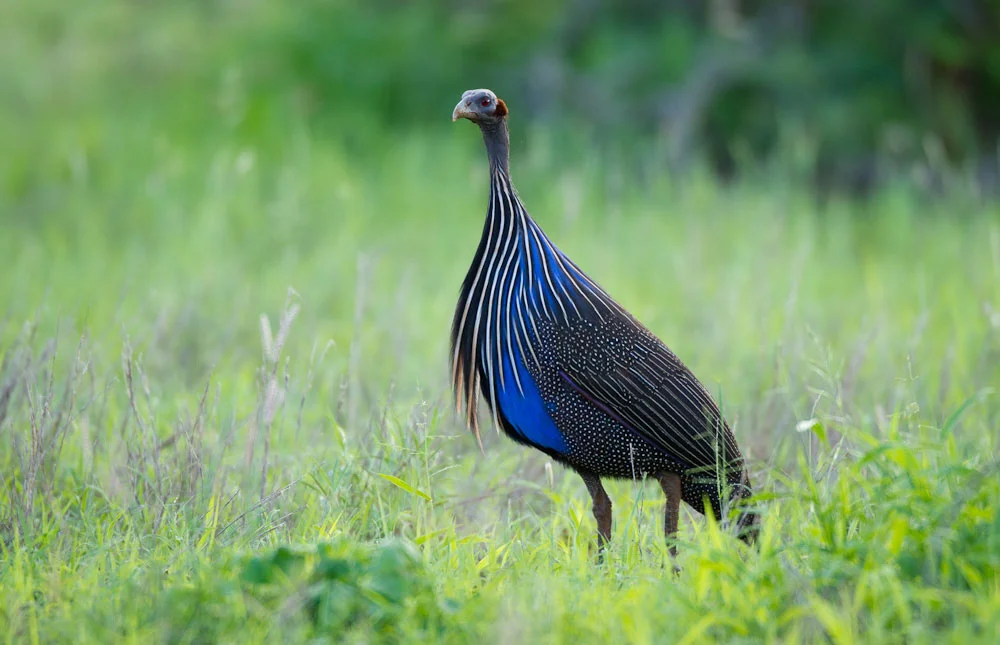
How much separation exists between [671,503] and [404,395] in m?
1.89

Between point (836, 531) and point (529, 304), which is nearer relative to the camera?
point (836, 531)

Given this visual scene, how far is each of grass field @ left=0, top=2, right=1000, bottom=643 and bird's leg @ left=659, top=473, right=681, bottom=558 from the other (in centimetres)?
10

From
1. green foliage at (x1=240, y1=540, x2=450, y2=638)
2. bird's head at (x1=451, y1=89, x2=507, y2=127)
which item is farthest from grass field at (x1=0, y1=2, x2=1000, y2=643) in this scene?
bird's head at (x1=451, y1=89, x2=507, y2=127)

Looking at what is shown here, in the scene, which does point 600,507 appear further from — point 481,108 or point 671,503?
point 481,108

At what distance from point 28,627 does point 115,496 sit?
0.85 meters

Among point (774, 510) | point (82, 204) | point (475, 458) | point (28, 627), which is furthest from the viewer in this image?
point (82, 204)

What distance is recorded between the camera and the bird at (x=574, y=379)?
10.9ft

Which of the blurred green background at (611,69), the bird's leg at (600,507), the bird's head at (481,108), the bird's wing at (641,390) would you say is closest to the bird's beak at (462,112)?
the bird's head at (481,108)

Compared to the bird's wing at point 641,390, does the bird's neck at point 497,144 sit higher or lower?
higher

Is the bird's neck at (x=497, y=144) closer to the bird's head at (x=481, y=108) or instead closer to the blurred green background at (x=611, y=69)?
the bird's head at (x=481, y=108)

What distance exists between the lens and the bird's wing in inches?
131

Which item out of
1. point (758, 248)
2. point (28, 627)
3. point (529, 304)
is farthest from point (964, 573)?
point (758, 248)

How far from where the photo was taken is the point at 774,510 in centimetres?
307

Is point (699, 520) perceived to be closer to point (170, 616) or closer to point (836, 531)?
point (836, 531)
